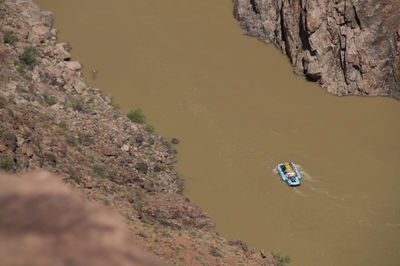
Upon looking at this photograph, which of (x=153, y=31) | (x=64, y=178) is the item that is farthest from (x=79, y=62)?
(x=64, y=178)

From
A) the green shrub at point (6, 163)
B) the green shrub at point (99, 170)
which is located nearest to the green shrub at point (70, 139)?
the green shrub at point (99, 170)

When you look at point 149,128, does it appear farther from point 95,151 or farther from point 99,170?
point 99,170

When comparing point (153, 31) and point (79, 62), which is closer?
point (79, 62)

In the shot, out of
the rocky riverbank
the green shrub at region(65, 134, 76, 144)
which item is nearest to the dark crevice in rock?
the rocky riverbank

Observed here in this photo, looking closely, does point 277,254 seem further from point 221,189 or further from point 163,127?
point 163,127

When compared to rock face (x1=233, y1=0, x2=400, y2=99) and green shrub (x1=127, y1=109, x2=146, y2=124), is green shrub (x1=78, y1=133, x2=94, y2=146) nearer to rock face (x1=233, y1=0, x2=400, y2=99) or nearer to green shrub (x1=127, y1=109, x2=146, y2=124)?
green shrub (x1=127, y1=109, x2=146, y2=124)

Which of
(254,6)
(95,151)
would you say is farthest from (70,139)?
(254,6)

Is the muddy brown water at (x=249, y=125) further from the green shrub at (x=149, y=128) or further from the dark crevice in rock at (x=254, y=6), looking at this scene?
the dark crevice in rock at (x=254, y=6)
